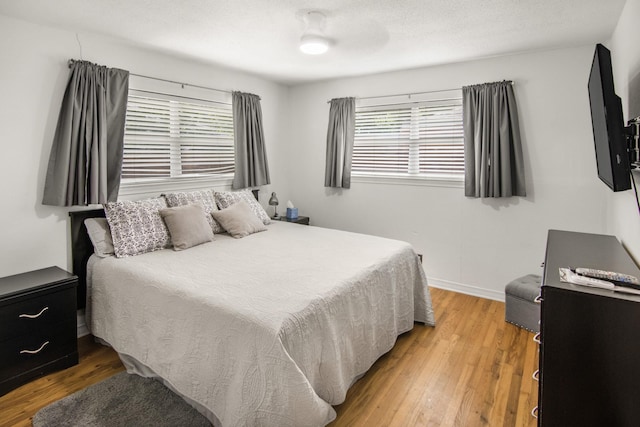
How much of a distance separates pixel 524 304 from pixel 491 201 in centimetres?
109

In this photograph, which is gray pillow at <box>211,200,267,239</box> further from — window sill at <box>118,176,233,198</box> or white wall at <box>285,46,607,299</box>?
white wall at <box>285,46,607,299</box>

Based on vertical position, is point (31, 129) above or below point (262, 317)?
above

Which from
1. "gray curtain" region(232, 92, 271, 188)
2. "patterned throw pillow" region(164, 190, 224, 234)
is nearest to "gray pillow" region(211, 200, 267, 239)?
"patterned throw pillow" region(164, 190, 224, 234)

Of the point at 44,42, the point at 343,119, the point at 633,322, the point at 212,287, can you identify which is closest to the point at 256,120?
the point at 343,119

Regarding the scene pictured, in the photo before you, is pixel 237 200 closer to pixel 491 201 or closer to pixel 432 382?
pixel 432 382

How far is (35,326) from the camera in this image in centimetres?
233

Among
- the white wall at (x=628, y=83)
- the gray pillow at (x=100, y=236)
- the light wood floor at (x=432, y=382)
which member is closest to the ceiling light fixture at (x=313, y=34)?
the white wall at (x=628, y=83)

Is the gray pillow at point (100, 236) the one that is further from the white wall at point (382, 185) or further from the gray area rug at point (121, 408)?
the gray area rug at point (121, 408)

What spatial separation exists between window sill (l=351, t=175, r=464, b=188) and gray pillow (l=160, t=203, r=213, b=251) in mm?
2067

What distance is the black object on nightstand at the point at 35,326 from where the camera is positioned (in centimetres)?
222

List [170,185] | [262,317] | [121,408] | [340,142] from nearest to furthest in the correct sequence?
[262,317] < [121,408] < [170,185] < [340,142]

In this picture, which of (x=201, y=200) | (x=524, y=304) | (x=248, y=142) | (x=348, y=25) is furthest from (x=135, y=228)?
(x=524, y=304)

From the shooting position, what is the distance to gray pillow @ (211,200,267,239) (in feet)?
11.2

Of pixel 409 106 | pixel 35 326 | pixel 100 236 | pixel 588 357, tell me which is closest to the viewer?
pixel 588 357
